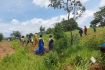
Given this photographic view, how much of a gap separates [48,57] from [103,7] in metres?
62.0

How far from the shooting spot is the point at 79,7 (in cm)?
1722

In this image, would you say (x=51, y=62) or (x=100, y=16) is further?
(x=100, y=16)

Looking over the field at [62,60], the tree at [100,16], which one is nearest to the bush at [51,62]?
the field at [62,60]

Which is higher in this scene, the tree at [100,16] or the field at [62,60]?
the tree at [100,16]

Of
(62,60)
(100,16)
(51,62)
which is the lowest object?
(62,60)

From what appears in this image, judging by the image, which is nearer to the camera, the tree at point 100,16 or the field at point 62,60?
the field at point 62,60

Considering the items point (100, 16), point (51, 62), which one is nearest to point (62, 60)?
point (51, 62)

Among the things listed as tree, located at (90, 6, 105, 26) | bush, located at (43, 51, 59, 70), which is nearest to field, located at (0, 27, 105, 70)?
bush, located at (43, 51, 59, 70)

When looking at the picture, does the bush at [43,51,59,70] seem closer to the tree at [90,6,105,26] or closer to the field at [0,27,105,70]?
the field at [0,27,105,70]

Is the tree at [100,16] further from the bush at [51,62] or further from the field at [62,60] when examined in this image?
the bush at [51,62]

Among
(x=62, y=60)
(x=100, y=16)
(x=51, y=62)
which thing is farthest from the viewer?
(x=100, y=16)

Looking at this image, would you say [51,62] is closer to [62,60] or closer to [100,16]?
[62,60]

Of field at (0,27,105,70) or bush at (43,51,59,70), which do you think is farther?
bush at (43,51,59,70)

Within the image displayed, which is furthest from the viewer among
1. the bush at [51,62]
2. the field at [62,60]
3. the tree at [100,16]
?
the tree at [100,16]
